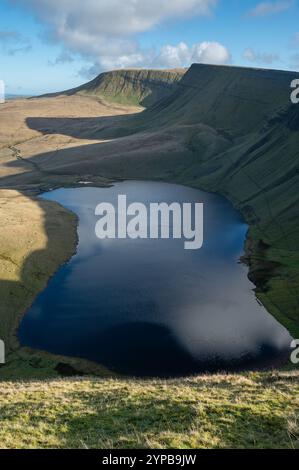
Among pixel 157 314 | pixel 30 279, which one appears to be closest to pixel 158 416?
pixel 157 314

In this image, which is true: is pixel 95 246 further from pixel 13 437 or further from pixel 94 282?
pixel 13 437

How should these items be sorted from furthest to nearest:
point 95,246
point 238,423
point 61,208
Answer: point 61,208, point 95,246, point 238,423

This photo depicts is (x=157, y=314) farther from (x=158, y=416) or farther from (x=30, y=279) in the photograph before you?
(x=158, y=416)

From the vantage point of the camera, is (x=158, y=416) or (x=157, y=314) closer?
(x=158, y=416)

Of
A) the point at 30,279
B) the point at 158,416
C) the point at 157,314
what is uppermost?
the point at 158,416

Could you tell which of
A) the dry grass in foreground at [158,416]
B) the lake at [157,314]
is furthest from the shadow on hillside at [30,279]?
the dry grass in foreground at [158,416]

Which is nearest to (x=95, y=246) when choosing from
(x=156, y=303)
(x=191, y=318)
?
(x=156, y=303)
